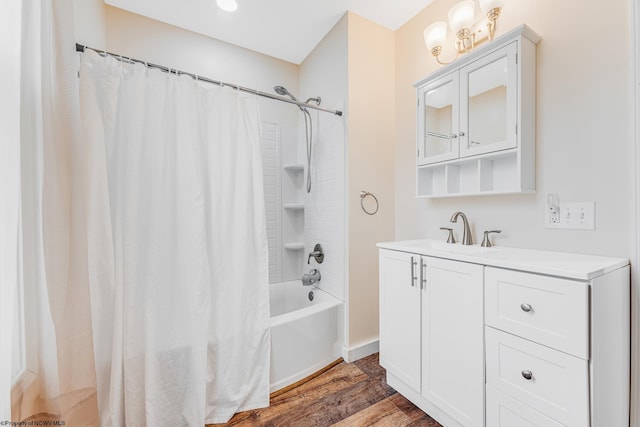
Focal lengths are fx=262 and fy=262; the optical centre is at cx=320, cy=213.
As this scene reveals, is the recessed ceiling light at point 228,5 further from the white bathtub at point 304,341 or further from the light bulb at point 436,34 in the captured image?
the white bathtub at point 304,341

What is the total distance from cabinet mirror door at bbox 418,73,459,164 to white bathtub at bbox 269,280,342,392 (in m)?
1.31

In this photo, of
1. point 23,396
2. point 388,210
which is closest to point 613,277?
point 388,210

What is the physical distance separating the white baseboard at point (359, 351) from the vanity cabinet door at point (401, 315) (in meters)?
0.36

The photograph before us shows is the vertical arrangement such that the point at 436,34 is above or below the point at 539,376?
above

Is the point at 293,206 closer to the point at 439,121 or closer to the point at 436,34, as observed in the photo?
the point at 439,121

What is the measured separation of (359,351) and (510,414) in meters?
1.12

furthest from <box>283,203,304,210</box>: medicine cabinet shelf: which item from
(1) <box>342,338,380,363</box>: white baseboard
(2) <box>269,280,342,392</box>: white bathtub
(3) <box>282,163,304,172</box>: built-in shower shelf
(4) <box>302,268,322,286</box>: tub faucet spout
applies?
(1) <box>342,338,380,363</box>: white baseboard

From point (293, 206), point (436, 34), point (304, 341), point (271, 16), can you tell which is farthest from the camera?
point (293, 206)

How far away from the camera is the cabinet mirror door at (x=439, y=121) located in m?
1.61

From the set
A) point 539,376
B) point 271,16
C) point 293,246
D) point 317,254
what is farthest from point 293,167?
point 539,376

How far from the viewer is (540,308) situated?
0.97 m

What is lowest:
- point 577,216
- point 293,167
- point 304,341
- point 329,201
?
point 304,341

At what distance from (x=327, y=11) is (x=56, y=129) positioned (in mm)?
1914

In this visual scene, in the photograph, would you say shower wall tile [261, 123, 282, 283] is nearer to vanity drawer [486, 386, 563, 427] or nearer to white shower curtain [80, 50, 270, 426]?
white shower curtain [80, 50, 270, 426]
